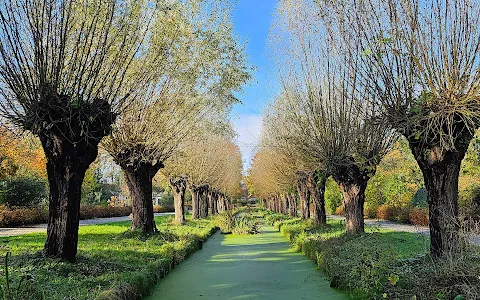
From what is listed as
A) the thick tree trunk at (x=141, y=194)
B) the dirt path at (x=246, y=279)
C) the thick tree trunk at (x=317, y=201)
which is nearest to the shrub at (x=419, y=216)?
the thick tree trunk at (x=317, y=201)

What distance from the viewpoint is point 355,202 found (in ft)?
39.1

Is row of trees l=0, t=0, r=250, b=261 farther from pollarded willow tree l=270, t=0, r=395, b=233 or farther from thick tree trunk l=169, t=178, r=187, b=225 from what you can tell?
thick tree trunk l=169, t=178, r=187, b=225

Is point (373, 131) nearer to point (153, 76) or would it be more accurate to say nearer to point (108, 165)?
point (153, 76)

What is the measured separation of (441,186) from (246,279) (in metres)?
3.98

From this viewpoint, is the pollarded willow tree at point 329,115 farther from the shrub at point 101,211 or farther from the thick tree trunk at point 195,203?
the shrub at point 101,211

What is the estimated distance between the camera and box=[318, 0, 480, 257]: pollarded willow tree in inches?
232

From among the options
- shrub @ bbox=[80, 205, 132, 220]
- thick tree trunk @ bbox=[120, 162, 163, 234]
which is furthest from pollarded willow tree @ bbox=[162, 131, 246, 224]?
shrub @ bbox=[80, 205, 132, 220]

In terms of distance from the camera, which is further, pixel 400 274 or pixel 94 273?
pixel 94 273

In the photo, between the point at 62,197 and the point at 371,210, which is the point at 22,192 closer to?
the point at 371,210

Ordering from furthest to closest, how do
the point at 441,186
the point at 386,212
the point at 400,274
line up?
1. the point at 386,212
2. the point at 441,186
3. the point at 400,274

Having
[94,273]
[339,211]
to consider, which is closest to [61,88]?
[94,273]

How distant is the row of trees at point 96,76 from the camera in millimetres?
6859

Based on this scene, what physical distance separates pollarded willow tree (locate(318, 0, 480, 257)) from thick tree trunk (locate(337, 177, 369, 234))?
16.8ft

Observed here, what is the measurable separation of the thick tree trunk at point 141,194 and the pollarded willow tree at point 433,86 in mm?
8078
